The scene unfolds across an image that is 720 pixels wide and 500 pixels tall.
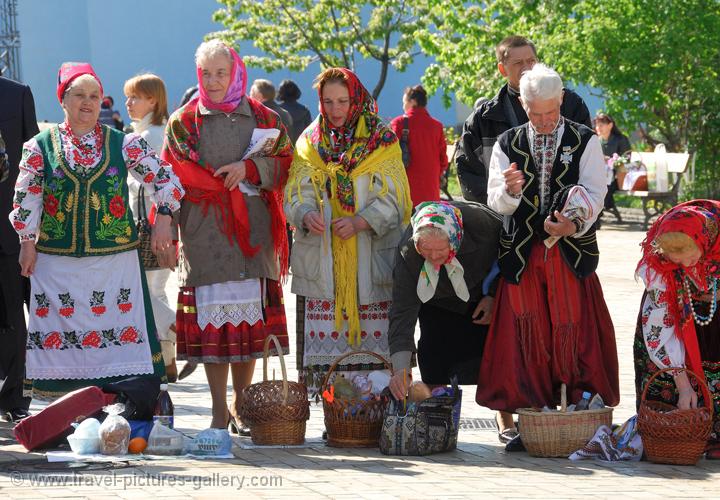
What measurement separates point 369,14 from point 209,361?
27859 millimetres

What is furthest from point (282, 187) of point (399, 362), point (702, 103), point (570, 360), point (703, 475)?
point (702, 103)

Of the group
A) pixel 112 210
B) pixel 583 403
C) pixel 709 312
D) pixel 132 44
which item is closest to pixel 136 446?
pixel 112 210

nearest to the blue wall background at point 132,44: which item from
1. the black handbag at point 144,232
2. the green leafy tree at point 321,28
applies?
the green leafy tree at point 321,28

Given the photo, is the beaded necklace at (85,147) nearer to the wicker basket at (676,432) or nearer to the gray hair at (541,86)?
the gray hair at (541,86)

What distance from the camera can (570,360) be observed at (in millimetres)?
6703

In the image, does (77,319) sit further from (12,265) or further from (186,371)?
(186,371)

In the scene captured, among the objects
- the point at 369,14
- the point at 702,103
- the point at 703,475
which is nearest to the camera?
the point at 703,475

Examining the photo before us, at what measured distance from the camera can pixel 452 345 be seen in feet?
23.0

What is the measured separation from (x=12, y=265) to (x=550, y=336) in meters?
2.88

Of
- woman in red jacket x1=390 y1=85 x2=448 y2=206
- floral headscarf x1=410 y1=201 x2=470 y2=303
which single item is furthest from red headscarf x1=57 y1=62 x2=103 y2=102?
woman in red jacket x1=390 y1=85 x2=448 y2=206

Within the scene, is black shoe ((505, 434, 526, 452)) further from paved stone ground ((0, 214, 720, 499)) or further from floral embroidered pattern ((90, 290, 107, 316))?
floral embroidered pattern ((90, 290, 107, 316))

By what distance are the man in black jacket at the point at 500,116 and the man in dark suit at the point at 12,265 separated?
2.36 m

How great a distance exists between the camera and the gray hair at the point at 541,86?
6.49 meters

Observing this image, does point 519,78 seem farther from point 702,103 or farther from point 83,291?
point 702,103
